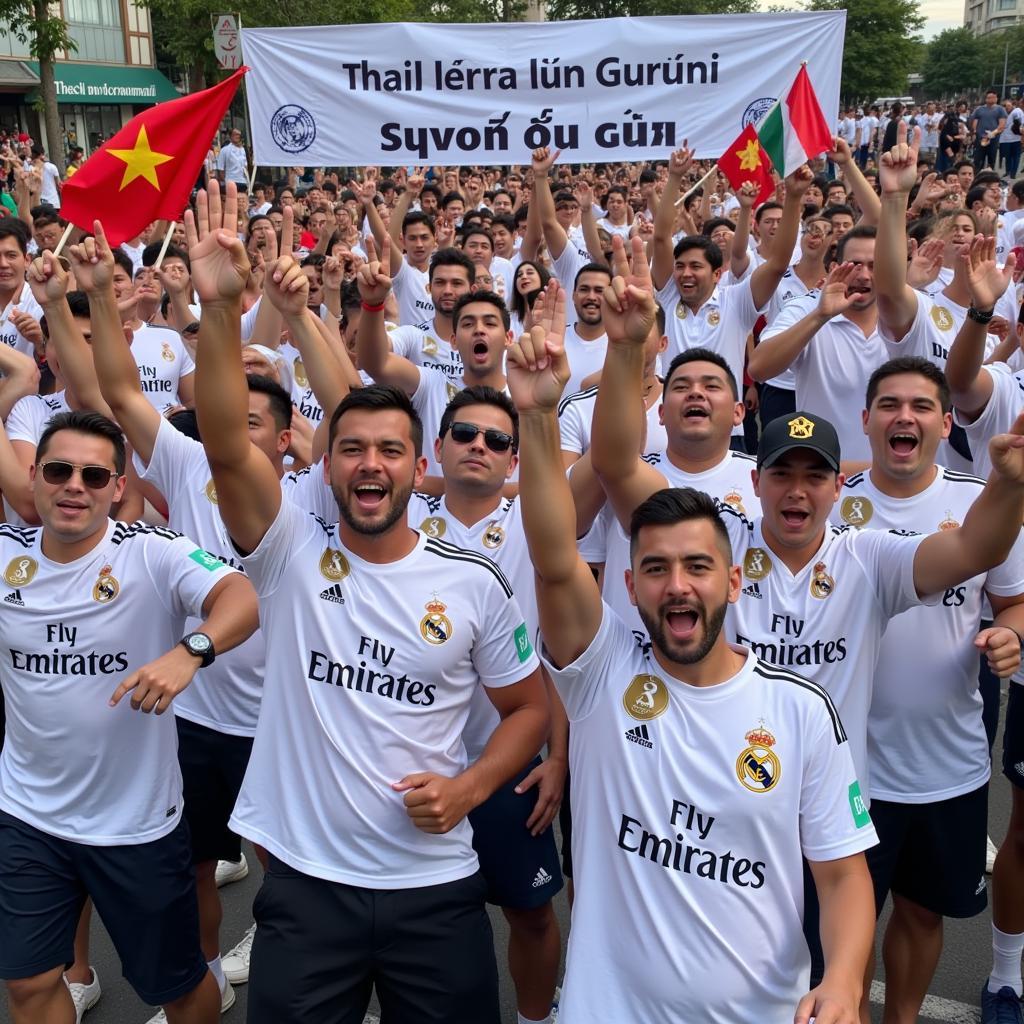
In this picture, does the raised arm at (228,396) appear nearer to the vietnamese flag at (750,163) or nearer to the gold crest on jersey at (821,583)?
the gold crest on jersey at (821,583)

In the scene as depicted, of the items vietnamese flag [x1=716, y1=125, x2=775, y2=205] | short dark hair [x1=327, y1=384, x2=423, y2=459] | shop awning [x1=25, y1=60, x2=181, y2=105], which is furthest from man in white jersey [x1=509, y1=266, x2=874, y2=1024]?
shop awning [x1=25, y1=60, x2=181, y2=105]

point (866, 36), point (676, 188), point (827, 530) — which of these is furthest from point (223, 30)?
point (866, 36)

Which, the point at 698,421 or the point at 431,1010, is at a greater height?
the point at 698,421

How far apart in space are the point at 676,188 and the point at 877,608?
184 inches

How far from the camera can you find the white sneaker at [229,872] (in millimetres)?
4965

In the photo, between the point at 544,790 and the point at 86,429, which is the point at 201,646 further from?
the point at 544,790

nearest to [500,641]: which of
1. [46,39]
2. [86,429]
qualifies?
[86,429]

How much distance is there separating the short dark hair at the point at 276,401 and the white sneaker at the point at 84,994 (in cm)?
220

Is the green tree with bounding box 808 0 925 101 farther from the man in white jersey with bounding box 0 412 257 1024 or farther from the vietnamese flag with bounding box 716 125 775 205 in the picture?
the man in white jersey with bounding box 0 412 257 1024

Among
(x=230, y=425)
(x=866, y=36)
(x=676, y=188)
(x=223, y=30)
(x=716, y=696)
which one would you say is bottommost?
(x=716, y=696)

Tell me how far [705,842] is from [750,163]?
6.69 m

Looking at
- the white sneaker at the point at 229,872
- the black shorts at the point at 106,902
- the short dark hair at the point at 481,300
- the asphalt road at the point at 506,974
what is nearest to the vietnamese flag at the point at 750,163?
the short dark hair at the point at 481,300

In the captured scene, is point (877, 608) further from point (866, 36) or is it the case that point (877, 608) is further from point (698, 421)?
point (866, 36)

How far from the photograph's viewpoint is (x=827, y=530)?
3.66 m
